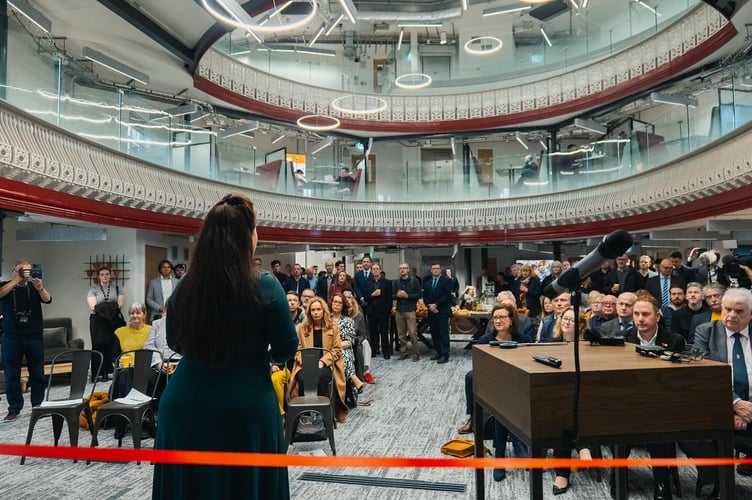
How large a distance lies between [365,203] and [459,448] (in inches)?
447

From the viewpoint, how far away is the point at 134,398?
4441 millimetres

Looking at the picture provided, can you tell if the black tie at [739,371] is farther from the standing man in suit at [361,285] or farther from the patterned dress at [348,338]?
the standing man in suit at [361,285]

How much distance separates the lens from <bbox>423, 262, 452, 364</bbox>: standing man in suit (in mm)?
8867

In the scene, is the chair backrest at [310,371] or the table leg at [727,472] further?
the chair backrest at [310,371]

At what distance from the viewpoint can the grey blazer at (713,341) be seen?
3.35 meters

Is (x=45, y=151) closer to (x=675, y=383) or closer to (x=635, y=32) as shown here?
(x=675, y=383)

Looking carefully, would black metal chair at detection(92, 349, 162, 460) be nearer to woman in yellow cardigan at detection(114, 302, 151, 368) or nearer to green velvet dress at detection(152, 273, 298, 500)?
woman in yellow cardigan at detection(114, 302, 151, 368)

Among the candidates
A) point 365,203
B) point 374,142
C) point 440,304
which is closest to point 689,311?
point 440,304

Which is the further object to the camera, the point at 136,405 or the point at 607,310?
the point at 607,310

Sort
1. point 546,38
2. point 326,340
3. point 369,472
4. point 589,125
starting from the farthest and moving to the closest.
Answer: point 546,38, point 589,125, point 326,340, point 369,472

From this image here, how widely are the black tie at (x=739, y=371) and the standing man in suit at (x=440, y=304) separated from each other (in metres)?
5.66

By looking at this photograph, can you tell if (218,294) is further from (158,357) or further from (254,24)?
(254,24)

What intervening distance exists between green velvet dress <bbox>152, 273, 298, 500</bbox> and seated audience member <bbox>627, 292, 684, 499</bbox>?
8.96 ft

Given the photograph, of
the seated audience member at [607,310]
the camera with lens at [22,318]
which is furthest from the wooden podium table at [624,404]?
the camera with lens at [22,318]
